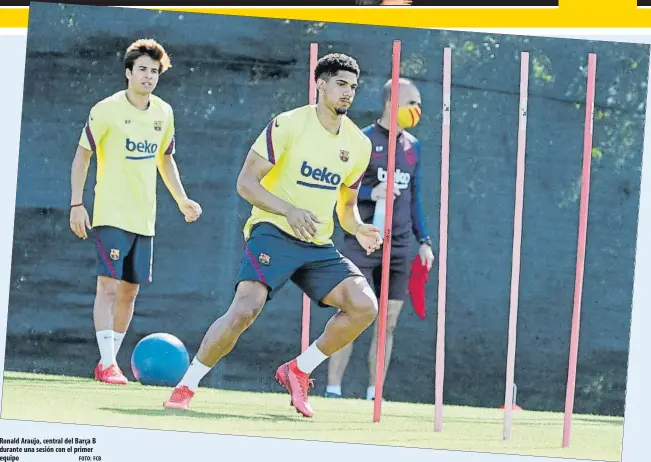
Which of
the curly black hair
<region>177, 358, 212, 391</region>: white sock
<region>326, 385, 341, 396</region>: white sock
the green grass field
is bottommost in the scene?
the green grass field

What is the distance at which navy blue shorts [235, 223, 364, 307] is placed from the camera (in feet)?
27.2

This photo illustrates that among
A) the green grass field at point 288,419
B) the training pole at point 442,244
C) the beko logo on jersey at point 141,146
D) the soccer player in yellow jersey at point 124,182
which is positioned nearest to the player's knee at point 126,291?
the soccer player in yellow jersey at point 124,182

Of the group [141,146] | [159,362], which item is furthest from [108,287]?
[141,146]

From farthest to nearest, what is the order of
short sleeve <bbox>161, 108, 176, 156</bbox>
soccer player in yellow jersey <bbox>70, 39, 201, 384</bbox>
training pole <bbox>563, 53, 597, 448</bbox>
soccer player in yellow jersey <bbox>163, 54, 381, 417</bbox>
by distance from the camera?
short sleeve <bbox>161, 108, 176, 156</bbox>, soccer player in yellow jersey <bbox>70, 39, 201, 384</bbox>, soccer player in yellow jersey <bbox>163, 54, 381, 417</bbox>, training pole <bbox>563, 53, 597, 448</bbox>

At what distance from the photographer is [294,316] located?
9.30 m

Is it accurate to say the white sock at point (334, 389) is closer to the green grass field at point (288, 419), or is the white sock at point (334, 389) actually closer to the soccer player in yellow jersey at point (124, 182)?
the green grass field at point (288, 419)

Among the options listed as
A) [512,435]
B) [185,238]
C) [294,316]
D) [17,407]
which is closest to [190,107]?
[185,238]

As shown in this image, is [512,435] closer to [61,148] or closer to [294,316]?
[294,316]

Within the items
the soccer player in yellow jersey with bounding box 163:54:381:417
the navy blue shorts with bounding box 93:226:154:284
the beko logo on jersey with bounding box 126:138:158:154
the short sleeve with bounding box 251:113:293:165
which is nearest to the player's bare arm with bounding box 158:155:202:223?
the beko logo on jersey with bounding box 126:138:158:154

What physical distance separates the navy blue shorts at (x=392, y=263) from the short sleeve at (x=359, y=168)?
0.41 m

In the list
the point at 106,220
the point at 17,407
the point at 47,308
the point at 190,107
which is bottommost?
the point at 17,407

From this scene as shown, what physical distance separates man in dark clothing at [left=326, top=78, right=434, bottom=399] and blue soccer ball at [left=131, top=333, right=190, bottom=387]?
3.17 feet

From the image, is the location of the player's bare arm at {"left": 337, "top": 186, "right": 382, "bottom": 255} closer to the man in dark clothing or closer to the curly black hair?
the man in dark clothing

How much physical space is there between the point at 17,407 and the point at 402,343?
8.00 feet
